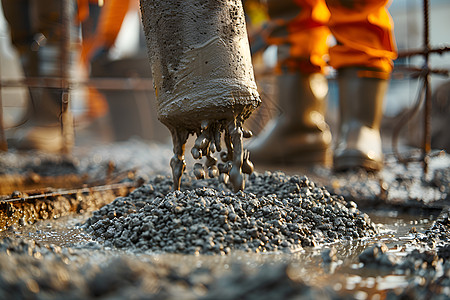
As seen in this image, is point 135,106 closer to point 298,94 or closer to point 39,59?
point 39,59

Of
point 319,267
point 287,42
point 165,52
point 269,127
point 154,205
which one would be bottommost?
point 319,267

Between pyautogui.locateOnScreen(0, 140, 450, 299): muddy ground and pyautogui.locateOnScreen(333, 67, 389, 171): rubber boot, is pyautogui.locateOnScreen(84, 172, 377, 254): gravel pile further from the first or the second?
pyautogui.locateOnScreen(333, 67, 389, 171): rubber boot

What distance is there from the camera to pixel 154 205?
133 cm

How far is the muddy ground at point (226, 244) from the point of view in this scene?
74cm

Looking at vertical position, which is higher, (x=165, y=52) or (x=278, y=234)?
(x=165, y=52)

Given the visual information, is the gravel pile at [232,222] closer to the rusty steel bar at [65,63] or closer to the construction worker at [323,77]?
the construction worker at [323,77]

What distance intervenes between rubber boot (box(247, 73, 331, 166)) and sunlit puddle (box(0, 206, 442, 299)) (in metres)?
1.39

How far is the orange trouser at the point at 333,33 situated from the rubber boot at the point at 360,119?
69 mm

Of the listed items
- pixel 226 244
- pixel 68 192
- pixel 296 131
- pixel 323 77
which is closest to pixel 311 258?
pixel 226 244

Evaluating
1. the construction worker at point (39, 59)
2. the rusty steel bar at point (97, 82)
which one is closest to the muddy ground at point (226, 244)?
the rusty steel bar at point (97, 82)

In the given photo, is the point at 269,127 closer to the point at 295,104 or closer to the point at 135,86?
the point at 295,104

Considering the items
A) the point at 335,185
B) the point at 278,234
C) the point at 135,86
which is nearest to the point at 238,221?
the point at 278,234

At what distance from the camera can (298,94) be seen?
2969 millimetres

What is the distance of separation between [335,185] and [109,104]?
4.82 metres
